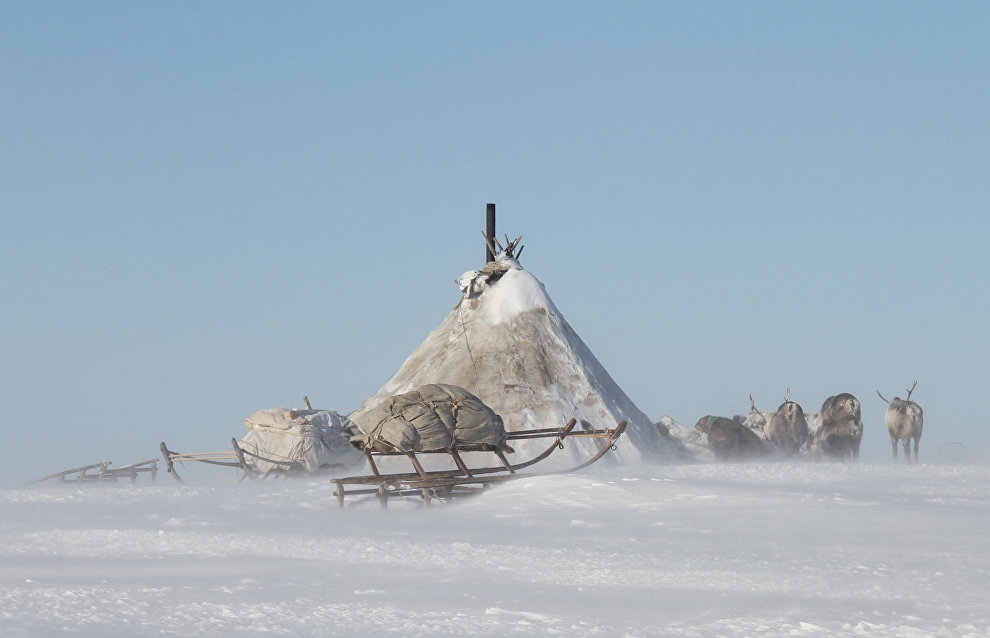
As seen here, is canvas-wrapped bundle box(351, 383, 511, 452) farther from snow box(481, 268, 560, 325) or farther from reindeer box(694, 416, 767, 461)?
reindeer box(694, 416, 767, 461)

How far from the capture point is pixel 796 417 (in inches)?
1045

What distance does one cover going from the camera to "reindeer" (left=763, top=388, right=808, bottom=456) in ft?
87.1

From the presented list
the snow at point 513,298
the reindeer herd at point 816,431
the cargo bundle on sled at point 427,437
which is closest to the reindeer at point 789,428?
the reindeer herd at point 816,431

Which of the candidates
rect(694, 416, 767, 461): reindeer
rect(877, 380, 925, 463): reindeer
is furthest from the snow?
rect(877, 380, 925, 463): reindeer

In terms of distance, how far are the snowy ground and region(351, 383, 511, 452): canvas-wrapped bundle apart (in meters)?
0.88

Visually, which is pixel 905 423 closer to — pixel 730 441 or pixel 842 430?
pixel 842 430

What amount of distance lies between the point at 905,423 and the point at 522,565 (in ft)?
66.1

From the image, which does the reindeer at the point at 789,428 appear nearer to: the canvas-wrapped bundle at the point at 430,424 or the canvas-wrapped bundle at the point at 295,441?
the canvas-wrapped bundle at the point at 295,441

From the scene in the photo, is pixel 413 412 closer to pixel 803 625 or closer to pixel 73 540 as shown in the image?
pixel 73 540

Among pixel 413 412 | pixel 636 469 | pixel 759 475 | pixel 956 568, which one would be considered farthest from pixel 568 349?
pixel 956 568

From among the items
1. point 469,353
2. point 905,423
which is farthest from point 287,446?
point 905,423

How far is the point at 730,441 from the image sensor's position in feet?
78.2

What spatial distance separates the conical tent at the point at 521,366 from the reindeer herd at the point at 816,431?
1743mm

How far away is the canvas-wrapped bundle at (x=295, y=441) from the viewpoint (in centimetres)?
1925
